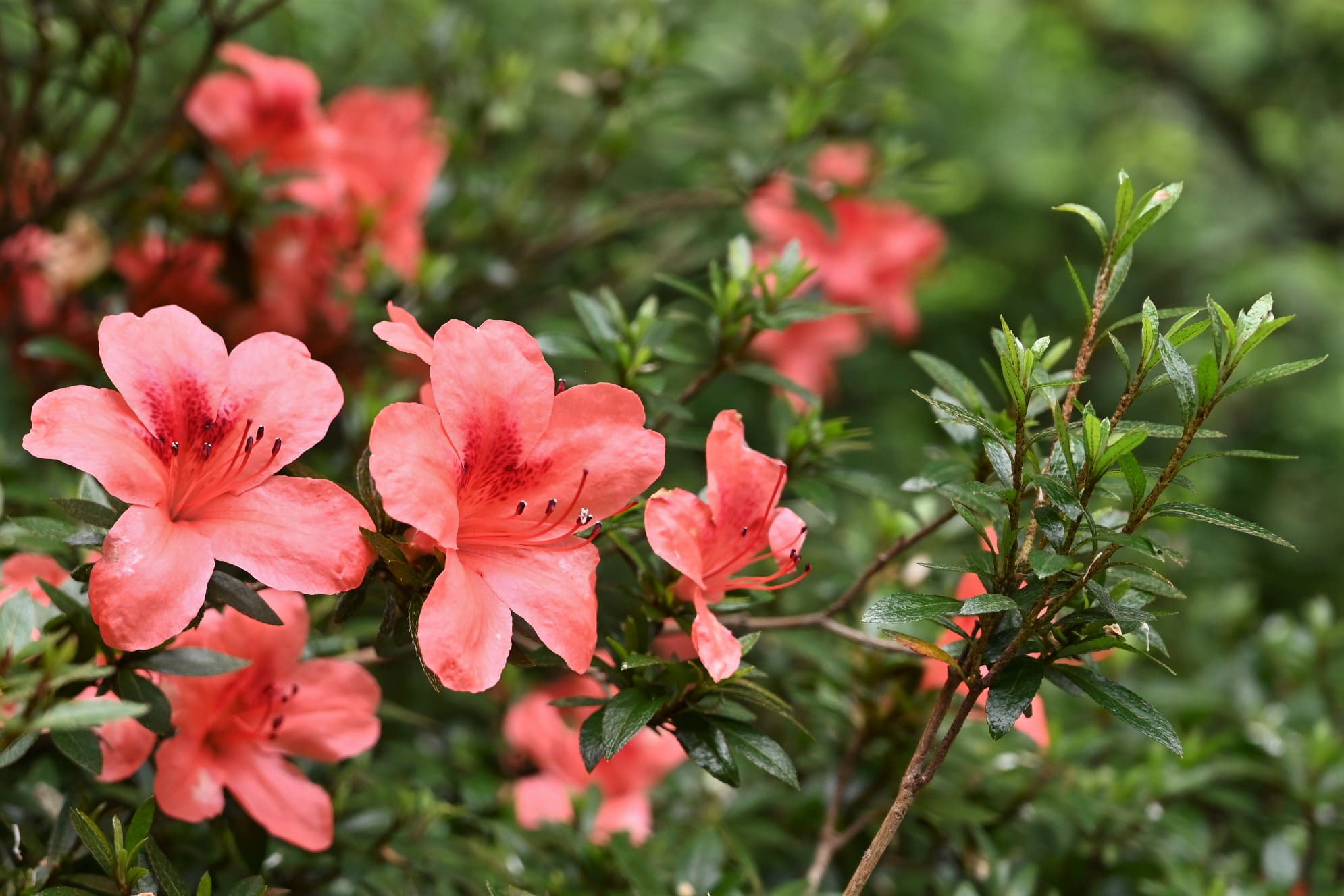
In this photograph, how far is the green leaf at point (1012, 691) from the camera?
34.4 inches

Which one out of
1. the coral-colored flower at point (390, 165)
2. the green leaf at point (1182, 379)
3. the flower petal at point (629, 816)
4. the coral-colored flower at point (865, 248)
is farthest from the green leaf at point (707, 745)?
the coral-colored flower at point (865, 248)

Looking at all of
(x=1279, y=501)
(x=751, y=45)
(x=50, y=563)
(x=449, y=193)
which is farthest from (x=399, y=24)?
(x=1279, y=501)

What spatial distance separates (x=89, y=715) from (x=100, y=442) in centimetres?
22

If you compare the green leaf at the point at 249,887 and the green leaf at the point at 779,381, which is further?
the green leaf at the point at 779,381

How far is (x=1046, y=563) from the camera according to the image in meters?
0.84

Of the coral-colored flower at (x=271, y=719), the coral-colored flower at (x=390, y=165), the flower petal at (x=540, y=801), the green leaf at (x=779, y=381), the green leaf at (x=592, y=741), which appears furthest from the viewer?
the coral-colored flower at (x=390, y=165)

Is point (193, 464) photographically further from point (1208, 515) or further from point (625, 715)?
point (1208, 515)

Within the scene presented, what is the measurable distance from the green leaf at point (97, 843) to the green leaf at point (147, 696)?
84 millimetres

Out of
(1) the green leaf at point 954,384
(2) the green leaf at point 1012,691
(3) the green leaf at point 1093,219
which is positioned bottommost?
(2) the green leaf at point 1012,691

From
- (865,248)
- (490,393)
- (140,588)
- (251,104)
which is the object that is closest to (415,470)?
(490,393)

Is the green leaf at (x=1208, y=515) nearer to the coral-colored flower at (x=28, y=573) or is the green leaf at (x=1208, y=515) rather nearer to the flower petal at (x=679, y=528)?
the flower petal at (x=679, y=528)

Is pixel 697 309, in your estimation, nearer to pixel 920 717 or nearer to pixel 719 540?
pixel 920 717

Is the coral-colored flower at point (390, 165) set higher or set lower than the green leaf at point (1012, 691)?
lower

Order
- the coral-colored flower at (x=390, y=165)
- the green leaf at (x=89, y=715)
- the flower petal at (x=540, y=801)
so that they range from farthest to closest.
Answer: the coral-colored flower at (x=390, y=165)
the flower petal at (x=540, y=801)
the green leaf at (x=89, y=715)
